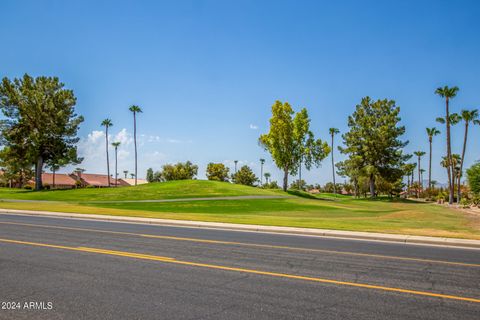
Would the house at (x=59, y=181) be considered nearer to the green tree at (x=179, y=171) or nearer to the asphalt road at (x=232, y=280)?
the green tree at (x=179, y=171)

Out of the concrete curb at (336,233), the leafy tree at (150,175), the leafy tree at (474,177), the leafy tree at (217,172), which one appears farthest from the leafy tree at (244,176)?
the concrete curb at (336,233)

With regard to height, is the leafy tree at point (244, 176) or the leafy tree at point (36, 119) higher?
the leafy tree at point (36, 119)

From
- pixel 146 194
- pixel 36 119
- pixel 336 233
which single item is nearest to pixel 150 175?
pixel 36 119

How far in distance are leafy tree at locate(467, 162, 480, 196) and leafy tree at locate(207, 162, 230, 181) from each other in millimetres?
82161

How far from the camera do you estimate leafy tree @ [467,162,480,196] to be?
39.8m

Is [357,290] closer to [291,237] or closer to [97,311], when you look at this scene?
[97,311]

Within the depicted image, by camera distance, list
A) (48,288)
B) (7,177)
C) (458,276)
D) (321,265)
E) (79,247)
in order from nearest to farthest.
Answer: (48,288), (458,276), (321,265), (79,247), (7,177)

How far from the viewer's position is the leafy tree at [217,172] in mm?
116688

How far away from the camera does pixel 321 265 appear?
916 centimetres

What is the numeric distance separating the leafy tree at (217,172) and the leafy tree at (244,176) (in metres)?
4.61

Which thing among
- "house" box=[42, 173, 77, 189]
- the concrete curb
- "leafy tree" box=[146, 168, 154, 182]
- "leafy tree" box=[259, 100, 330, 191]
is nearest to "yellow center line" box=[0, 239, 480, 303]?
the concrete curb

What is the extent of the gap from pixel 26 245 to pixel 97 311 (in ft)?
24.3

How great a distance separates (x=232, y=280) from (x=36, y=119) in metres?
68.2

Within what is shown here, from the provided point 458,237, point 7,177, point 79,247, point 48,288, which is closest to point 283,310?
point 48,288
